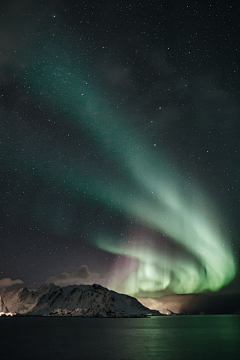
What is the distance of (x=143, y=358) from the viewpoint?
44.6 m

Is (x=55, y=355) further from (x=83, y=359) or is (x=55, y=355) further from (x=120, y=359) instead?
(x=120, y=359)

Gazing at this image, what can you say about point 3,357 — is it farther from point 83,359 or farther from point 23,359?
point 83,359

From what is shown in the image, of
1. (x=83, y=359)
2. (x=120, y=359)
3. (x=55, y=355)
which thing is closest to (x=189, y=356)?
(x=120, y=359)

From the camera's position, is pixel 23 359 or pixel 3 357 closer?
pixel 23 359

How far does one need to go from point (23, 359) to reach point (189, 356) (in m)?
24.9

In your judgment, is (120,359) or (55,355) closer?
(120,359)

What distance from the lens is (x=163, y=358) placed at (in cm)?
4478

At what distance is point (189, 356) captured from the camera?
46.3 metres

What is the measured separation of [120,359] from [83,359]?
17.5 ft

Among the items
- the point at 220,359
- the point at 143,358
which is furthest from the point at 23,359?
the point at 220,359

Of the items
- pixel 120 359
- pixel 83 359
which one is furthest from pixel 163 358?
pixel 83 359

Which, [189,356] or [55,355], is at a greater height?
[189,356]

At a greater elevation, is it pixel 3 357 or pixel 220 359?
pixel 220 359

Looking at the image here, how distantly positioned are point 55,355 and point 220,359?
25.1m
